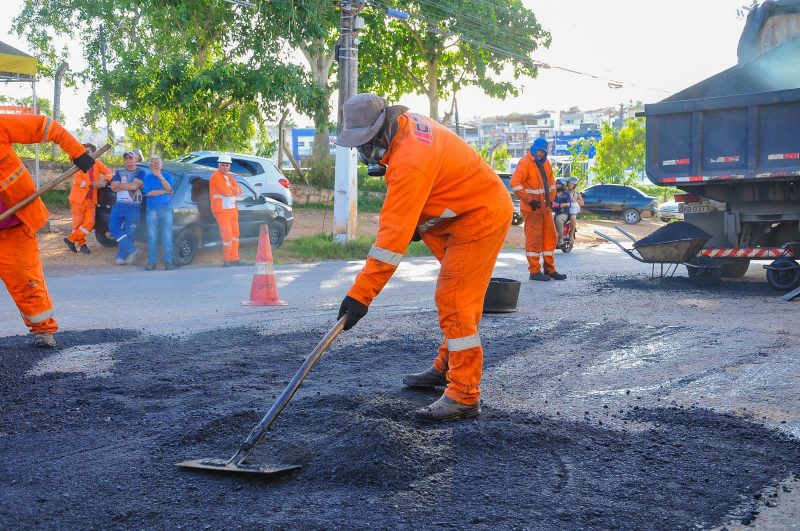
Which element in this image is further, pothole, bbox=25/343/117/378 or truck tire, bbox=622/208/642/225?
truck tire, bbox=622/208/642/225

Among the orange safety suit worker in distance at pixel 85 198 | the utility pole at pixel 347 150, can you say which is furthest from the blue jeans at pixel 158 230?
the utility pole at pixel 347 150

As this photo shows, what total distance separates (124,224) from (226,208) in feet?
5.60

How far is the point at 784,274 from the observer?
10.6 m

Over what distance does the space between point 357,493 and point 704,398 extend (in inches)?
106

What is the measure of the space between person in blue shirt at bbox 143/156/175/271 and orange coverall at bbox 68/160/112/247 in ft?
3.02

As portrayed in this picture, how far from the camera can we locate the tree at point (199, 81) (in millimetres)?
21422

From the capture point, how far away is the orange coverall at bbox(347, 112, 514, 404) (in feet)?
15.0

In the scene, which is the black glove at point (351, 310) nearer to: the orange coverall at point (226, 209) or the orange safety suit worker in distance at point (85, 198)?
the orange coverall at point (226, 209)

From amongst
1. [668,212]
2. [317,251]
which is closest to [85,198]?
[317,251]

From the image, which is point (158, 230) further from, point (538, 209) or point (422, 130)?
point (422, 130)

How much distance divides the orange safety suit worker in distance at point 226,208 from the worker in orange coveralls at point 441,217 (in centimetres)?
982

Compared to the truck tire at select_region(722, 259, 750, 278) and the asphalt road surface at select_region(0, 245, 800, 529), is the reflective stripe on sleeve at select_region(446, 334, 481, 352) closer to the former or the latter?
the asphalt road surface at select_region(0, 245, 800, 529)

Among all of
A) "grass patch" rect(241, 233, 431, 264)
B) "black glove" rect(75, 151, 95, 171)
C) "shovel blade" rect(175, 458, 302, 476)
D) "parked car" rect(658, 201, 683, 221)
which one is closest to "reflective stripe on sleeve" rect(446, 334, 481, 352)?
"shovel blade" rect(175, 458, 302, 476)

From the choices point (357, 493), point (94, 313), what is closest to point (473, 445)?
point (357, 493)
